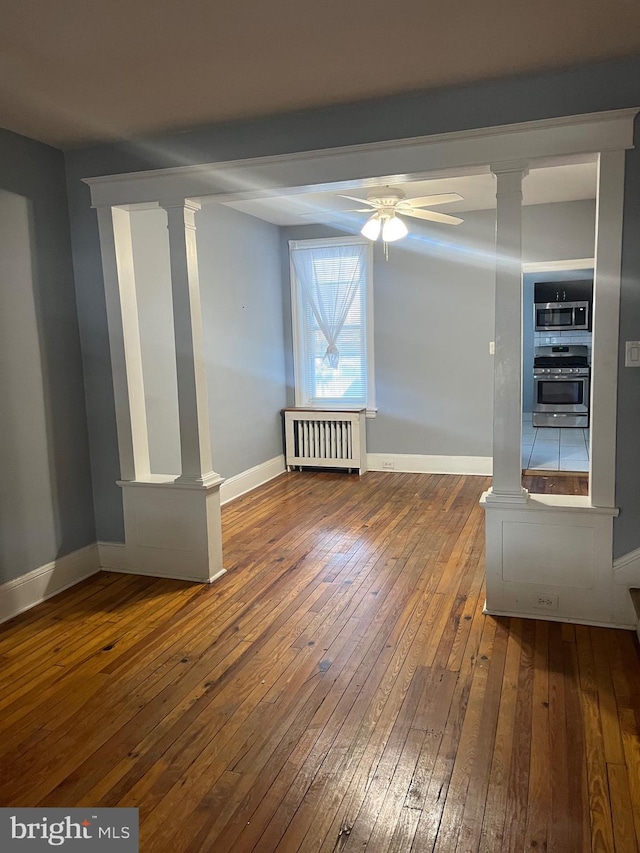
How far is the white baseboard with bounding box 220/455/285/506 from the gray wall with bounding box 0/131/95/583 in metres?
1.82

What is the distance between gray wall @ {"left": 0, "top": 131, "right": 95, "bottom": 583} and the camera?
3367 mm

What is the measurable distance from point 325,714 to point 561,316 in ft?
24.4

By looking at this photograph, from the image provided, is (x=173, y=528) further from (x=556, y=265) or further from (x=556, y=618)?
(x=556, y=265)

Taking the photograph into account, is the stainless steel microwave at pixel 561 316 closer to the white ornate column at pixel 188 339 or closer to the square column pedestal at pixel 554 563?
the square column pedestal at pixel 554 563

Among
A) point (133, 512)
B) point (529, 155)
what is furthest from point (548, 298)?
point (133, 512)

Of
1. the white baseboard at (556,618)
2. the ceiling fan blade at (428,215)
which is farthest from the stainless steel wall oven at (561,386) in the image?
the white baseboard at (556,618)

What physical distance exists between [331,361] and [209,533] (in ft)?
11.3

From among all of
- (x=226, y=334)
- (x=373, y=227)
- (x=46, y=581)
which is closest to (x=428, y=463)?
(x=226, y=334)

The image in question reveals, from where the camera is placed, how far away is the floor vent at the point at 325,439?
261 inches

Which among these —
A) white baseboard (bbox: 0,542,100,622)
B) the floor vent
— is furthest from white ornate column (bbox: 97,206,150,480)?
the floor vent

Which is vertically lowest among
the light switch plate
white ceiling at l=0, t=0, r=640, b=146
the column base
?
the column base

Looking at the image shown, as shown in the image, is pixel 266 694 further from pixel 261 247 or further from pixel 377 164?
pixel 261 247

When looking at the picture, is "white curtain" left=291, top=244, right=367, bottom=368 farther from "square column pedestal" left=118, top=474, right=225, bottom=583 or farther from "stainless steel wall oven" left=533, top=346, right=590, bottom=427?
"stainless steel wall oven" left=533, top=346, right=590, bottom=427

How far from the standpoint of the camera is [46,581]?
Answer: 11.9 ft
